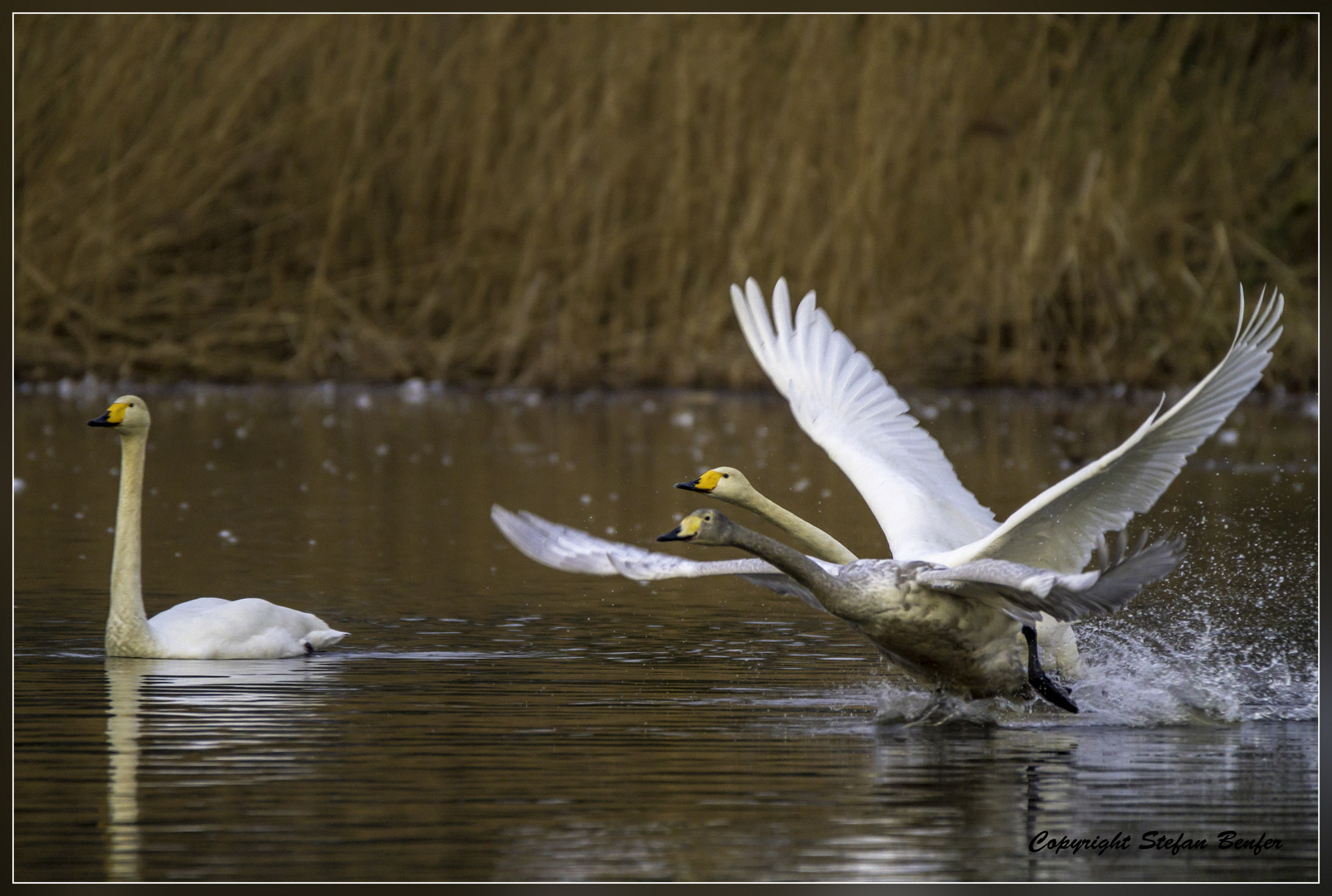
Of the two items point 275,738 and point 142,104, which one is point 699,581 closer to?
point 275,738

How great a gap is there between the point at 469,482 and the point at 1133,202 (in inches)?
335

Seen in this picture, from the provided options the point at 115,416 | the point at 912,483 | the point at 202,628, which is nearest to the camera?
the point at 202,628

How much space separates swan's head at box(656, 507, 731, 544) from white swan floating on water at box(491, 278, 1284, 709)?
21 centimetres

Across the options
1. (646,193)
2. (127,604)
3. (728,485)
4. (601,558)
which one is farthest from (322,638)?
(646,193)

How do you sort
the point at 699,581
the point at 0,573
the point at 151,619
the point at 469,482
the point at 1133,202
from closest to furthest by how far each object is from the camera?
the point at 0,573 → the point at 151,619 → the point at 699,581 → the point at 469,482 → the point at 1133,202

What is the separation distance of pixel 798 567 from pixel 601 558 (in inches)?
28.9

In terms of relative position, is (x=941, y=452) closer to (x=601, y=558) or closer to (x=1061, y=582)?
(x=601, y=558)

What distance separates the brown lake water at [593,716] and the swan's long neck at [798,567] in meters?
0.46

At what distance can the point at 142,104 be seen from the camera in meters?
18.6

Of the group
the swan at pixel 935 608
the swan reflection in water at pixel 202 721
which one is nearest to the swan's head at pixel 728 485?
the swan at pixel 935 608

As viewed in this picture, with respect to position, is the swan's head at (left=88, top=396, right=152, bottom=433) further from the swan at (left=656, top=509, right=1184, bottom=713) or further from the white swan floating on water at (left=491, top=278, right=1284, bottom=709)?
the swan at (left=656, top=509, right=1184, bottom=713)

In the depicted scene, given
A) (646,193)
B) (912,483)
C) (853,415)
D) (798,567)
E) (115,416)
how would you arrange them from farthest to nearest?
(646,193) < (853,415) < (115,416) < (912,483) < (798,567)

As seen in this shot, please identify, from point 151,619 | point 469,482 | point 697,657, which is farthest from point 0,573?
point 469,482

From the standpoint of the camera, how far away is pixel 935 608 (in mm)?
6980
